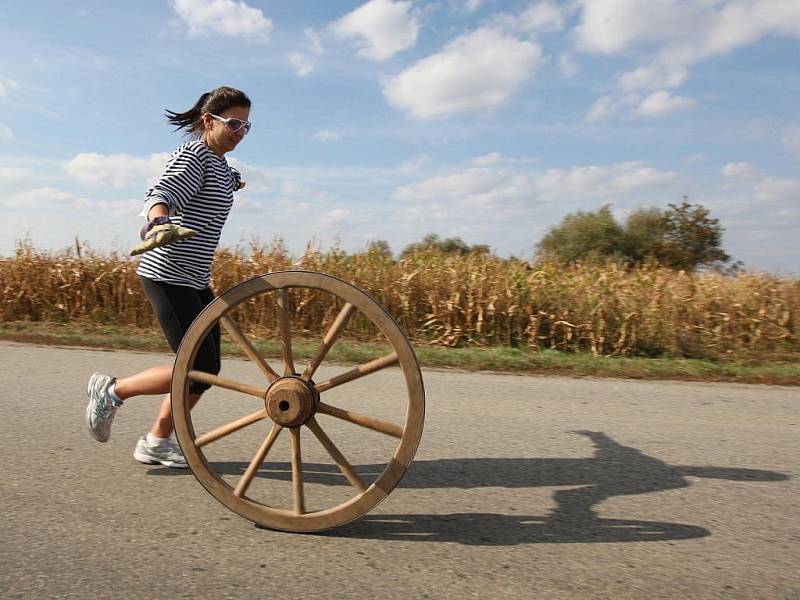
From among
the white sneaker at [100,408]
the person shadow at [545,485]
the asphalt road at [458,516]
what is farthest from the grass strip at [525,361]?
the white sneaker at [100,408]

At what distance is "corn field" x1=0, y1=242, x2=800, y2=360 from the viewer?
859 cm

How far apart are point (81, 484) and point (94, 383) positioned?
20.8 inches

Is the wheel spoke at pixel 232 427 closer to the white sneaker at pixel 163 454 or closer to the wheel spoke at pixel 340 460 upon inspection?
the wheel spoke at pixel 340 460

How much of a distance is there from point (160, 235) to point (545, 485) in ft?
7.48

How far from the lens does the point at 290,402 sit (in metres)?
2.65

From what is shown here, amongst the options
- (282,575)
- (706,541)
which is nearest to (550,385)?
(706,541)

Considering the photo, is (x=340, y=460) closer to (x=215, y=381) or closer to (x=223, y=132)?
(x=215, y=381)

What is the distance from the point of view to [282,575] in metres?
2.36

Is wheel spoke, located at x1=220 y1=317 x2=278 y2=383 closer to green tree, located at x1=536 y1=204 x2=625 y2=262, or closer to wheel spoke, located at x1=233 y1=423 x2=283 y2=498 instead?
wheel spoke, located at x1=233 y1=423 x2=283 y2=498

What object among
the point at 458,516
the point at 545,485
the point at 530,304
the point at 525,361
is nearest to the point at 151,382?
the point at 458,516

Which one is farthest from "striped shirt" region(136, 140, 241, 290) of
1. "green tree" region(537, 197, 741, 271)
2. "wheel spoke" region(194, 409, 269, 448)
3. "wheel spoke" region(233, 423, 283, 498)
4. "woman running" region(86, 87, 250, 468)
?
"green tree" region(537, 197, 741, 271)

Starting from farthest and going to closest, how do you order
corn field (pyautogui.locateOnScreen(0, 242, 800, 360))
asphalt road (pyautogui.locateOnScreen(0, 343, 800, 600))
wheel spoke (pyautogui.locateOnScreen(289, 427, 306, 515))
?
1. corn field (pyautogui.locateOnScreen(0, 242, 800, 360))
2. wheel spoke (pyautogui.locateOnScreen(289, 427, 306, 515))
3. asphalt road (pyautogui.locateOnScreen(0, 343, 800, 600))

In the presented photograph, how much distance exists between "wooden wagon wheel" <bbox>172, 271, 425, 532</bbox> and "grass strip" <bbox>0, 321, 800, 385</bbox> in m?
4.36

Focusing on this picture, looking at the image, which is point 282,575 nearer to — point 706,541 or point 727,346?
point 706,541
